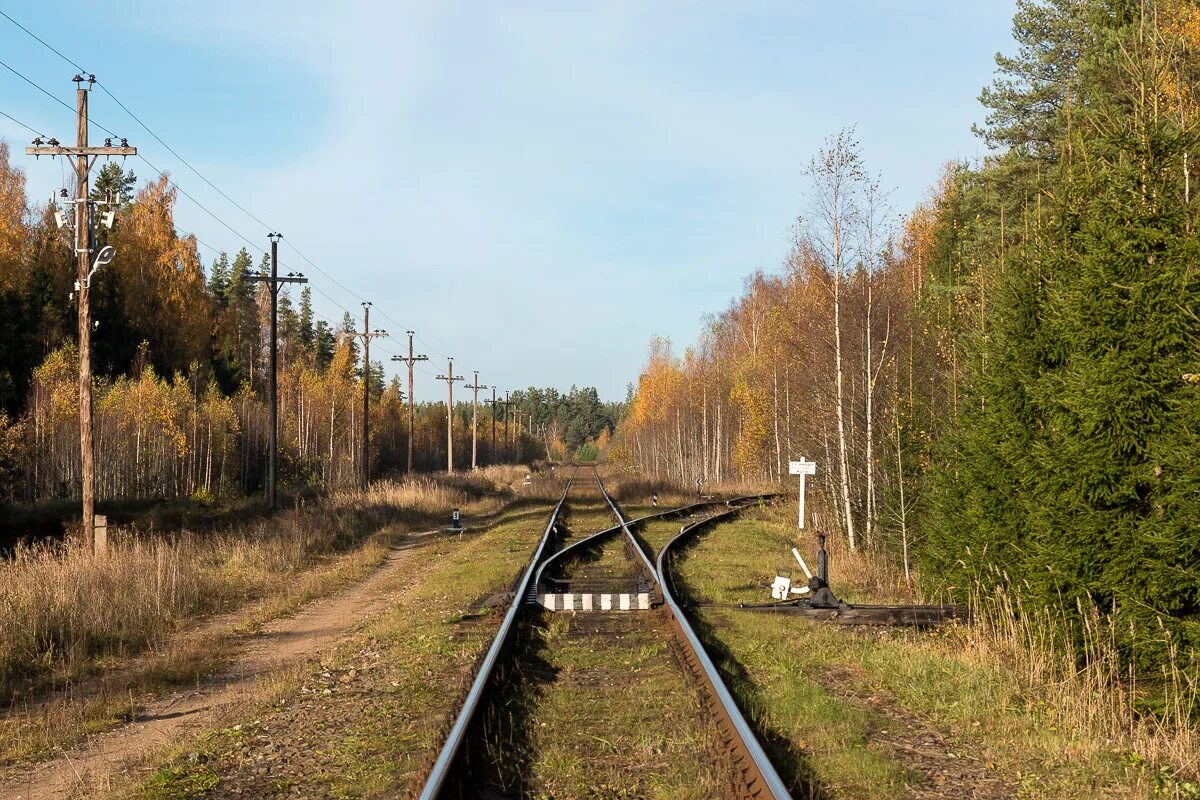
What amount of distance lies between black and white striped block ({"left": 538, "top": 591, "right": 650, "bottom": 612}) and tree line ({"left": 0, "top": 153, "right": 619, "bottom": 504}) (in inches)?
932

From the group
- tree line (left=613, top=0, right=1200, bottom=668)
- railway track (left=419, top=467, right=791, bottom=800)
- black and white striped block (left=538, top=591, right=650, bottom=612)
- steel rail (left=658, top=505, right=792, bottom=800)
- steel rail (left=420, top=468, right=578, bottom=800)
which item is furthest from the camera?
black and white striped block (left=538, top=591, right=650, bottom=612)

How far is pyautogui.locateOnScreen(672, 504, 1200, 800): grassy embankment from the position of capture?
565cm

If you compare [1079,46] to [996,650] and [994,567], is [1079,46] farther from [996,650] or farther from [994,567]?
[996,650]

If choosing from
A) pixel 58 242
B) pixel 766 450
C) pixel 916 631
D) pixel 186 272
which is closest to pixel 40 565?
pixel 916 631

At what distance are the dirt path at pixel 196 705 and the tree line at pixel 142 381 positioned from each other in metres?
20.7

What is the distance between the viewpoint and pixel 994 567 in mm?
10508

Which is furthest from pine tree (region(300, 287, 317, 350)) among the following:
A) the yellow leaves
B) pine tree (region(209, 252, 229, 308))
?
the yellow leaves

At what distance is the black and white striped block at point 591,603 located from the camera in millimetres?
11617

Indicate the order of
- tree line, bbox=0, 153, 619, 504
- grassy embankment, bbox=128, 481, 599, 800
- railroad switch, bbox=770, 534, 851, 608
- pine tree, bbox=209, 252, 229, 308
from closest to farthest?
grassy embankment, bbox=128, 481, 599, 800 < railroad switch, bbox=770, 534, 851, 608 < tree line, bbox=0, 153, 619, 504 < pine tree, bbox=209, 252, 229, 308

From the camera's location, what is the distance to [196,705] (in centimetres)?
849

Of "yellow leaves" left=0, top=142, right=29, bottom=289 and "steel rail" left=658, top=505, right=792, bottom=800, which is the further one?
"yellow leaves" left=0, top=142, right=29, bottom=289

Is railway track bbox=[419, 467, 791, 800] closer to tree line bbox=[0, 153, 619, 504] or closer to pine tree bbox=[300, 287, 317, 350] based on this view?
tree line bbox=[0, 153, 619, 504]

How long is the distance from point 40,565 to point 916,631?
12.0 m

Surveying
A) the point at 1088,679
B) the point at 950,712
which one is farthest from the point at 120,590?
the point at 1088,679
